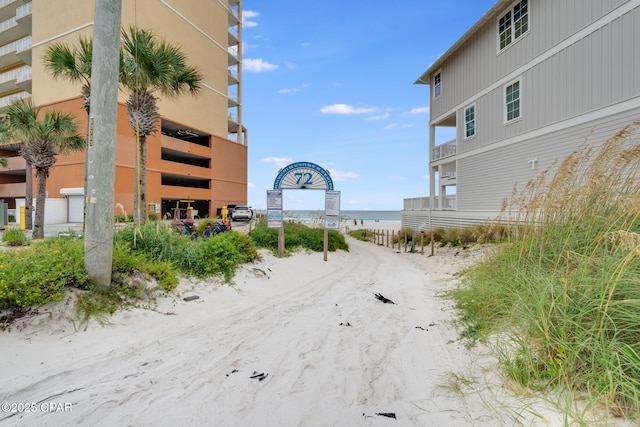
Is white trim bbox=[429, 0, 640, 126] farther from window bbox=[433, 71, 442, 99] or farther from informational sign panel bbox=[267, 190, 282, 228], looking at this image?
informational sign panel bbox=[267, 190, 282, 228]

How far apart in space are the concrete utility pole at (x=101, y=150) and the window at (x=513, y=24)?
15323 mm

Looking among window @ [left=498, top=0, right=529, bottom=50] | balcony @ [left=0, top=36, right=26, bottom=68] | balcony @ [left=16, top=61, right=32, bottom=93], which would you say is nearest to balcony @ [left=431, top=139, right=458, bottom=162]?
window @ [left=498, top=0, right=529, bottom=50]

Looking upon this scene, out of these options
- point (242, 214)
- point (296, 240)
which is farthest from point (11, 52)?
point (296, 240)

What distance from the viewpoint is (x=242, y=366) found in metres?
3.47

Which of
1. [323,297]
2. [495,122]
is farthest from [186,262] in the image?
[495,122]

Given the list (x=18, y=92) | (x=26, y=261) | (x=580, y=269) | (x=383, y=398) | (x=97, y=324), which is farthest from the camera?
(x=18, y=92)

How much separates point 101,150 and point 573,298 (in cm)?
643

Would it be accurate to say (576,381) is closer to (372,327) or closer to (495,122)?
(372,327)

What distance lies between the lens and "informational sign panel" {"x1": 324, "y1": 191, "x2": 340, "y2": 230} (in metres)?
12.1

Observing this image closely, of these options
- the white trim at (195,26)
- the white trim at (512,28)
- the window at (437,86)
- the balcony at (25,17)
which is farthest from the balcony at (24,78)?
the white trim at (512,28)

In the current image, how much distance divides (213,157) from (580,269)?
37.9 m

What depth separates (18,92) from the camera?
1393 inches

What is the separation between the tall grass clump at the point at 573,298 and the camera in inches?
98.1

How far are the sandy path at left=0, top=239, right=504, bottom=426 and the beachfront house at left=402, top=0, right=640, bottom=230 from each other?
5588 mm
